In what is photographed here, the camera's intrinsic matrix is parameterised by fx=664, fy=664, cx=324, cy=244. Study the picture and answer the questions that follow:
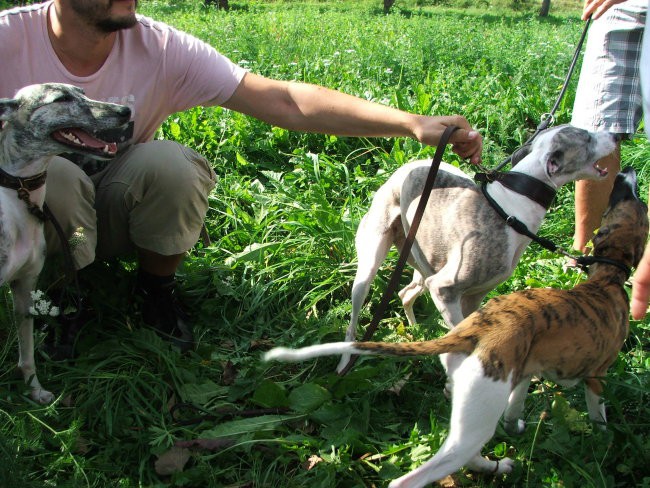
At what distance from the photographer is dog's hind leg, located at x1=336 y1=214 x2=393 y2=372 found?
3.03 m

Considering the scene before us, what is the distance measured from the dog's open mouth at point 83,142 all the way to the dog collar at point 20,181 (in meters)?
0.17

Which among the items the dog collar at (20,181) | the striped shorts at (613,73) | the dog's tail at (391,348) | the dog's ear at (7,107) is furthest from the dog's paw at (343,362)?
the striped shorts at (613,73)

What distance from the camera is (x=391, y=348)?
203cm

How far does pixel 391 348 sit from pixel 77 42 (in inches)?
76.3

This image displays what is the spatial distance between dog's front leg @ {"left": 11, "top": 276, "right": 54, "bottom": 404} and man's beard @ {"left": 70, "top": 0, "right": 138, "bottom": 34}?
3.58 ft

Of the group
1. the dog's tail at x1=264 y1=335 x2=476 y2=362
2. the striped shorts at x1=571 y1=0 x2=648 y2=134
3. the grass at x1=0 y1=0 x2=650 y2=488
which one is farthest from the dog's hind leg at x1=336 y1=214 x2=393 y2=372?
the striped shorts at x1=571 y1=0 x2=648 y2=134

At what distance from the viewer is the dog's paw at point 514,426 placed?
256 cm

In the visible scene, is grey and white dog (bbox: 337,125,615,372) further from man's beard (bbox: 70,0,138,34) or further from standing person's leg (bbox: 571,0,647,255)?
man's beard (bbox: 70,0,138,34)

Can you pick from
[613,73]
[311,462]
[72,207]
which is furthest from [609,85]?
[72,207]

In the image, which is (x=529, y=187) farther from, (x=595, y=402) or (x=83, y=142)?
(x=83, y=142)

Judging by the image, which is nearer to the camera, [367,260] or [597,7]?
[367,260]

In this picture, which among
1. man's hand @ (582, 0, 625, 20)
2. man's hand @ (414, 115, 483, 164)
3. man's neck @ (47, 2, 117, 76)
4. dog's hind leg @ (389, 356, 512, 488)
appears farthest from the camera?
man's hand @ (582, 0, 625, 20)

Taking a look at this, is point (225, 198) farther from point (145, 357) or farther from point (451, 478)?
point (451, 478)

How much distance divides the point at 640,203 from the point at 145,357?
2195mm
